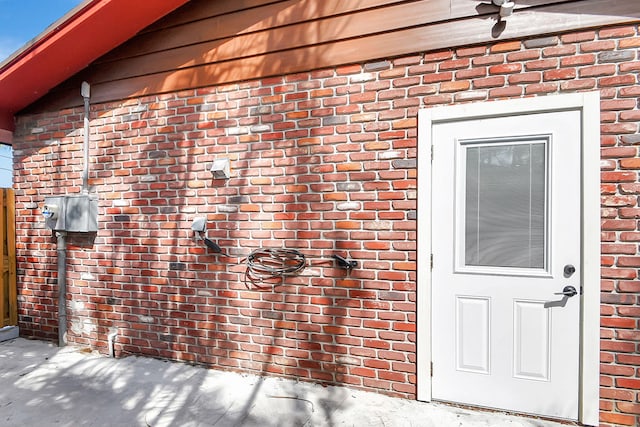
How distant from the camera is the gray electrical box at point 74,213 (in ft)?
9.98

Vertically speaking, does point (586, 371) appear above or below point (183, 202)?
below

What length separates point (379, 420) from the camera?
2027 millimetres

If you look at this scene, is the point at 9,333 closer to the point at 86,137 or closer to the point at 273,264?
the point at 86,137

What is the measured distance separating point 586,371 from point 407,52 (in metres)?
2.45

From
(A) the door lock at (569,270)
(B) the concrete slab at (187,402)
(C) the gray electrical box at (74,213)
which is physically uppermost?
(C) the gray electrical box at (74,213)

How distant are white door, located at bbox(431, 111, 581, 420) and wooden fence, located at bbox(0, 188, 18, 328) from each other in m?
4.50

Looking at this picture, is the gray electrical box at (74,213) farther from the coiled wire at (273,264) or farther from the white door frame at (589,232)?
the white door frame at (589,232)

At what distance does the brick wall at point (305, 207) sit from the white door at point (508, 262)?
18 cm

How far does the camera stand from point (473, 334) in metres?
2.17

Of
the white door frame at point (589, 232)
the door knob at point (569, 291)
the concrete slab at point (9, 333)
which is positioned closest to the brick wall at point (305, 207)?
the white door frame at point (589, 232)

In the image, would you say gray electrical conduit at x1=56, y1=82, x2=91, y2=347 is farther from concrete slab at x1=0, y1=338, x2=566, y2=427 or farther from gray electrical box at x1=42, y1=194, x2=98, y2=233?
concrete slab at x1=0, y1=338, x2=566, y2=427

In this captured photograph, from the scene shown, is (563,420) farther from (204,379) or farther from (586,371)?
(204,379)

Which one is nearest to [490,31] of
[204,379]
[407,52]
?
[407,52]

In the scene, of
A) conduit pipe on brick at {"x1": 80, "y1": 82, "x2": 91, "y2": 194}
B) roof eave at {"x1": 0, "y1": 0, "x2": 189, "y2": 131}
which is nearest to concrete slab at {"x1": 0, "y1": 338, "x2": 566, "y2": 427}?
conduit pipe on brick at {"x1": 80, "y1": 82, "x2": 91, "y2": 194}
